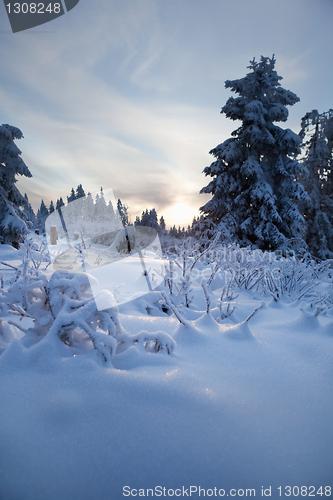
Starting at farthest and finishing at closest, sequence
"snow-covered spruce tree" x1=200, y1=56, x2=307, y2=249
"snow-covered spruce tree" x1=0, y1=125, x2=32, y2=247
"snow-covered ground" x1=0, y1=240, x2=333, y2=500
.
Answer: "snow-covered spruce tree" x1=0, y1=125, x2=32, y2=247 < "snow-covered spruce tree" x1=200, y1=56, x2=307, y2=249 < "snow-covered ground" x1=0, y1=240, x2=333, y2=500

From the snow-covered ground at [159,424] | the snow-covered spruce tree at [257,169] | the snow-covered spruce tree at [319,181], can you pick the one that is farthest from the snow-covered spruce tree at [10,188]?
the snow-covered spruce tree at [319,181]

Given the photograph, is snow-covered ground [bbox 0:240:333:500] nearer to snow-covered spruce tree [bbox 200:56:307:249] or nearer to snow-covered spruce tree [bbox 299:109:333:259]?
snow-covered spruce tree [bbox 200:56:307:249]

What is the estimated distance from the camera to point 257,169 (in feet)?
32.0

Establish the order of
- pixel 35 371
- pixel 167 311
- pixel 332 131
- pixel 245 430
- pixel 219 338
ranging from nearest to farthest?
pixel 245 430 < pixel 35 371 < pixel 219 338 < pixel 167 311 < pixel 332 131

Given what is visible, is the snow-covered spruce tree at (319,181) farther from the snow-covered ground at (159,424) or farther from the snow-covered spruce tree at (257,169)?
the snow-covered ground at (159,424)

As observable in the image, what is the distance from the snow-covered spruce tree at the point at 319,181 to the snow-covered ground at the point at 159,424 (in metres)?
15.4

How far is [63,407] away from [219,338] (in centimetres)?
119

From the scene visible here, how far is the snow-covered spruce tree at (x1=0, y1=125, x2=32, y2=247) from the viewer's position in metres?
10.0

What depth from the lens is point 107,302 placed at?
1281 mm

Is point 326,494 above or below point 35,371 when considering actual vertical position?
below

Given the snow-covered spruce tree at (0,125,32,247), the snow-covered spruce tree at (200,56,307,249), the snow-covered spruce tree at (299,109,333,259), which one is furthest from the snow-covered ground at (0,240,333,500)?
the snow-covered spruce tree at (299,109,333,259)

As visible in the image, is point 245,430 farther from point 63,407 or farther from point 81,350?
point 81,350

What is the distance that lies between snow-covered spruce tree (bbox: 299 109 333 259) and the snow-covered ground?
15415 millimetres

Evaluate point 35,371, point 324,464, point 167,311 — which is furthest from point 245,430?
point 167,311
